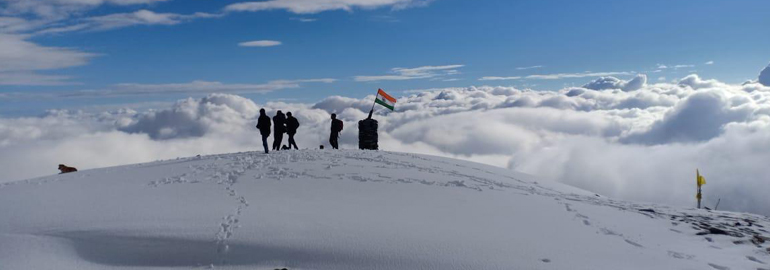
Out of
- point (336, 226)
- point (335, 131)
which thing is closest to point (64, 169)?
point (335, 131)

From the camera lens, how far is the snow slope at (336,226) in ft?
34.2

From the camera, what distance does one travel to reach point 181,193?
47.0 ft

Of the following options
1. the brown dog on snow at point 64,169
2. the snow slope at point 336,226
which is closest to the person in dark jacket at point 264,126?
the snow slope at point 336,226

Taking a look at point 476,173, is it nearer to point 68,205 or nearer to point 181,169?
point 181,169

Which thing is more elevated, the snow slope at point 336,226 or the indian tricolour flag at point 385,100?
the indian tricolour flag at point 385,100

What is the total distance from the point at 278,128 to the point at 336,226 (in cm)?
1184

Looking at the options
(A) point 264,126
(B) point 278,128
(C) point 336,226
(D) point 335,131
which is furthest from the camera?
(D) point 335,131

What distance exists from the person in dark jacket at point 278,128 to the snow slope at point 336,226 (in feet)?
16.2

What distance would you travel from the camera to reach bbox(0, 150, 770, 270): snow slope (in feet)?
34.2

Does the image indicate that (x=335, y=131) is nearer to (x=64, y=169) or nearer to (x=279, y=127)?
(x=279, y=127)

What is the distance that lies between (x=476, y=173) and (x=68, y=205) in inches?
568

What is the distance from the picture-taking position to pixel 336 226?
1152 cm

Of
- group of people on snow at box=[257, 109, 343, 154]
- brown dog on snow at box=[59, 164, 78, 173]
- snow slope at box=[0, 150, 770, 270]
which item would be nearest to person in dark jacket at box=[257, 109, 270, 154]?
group of people on snow at box=[257, 109, 343, 154]

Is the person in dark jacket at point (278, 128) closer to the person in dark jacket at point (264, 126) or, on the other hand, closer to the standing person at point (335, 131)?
the person in dark jacket at point (264, 126)
